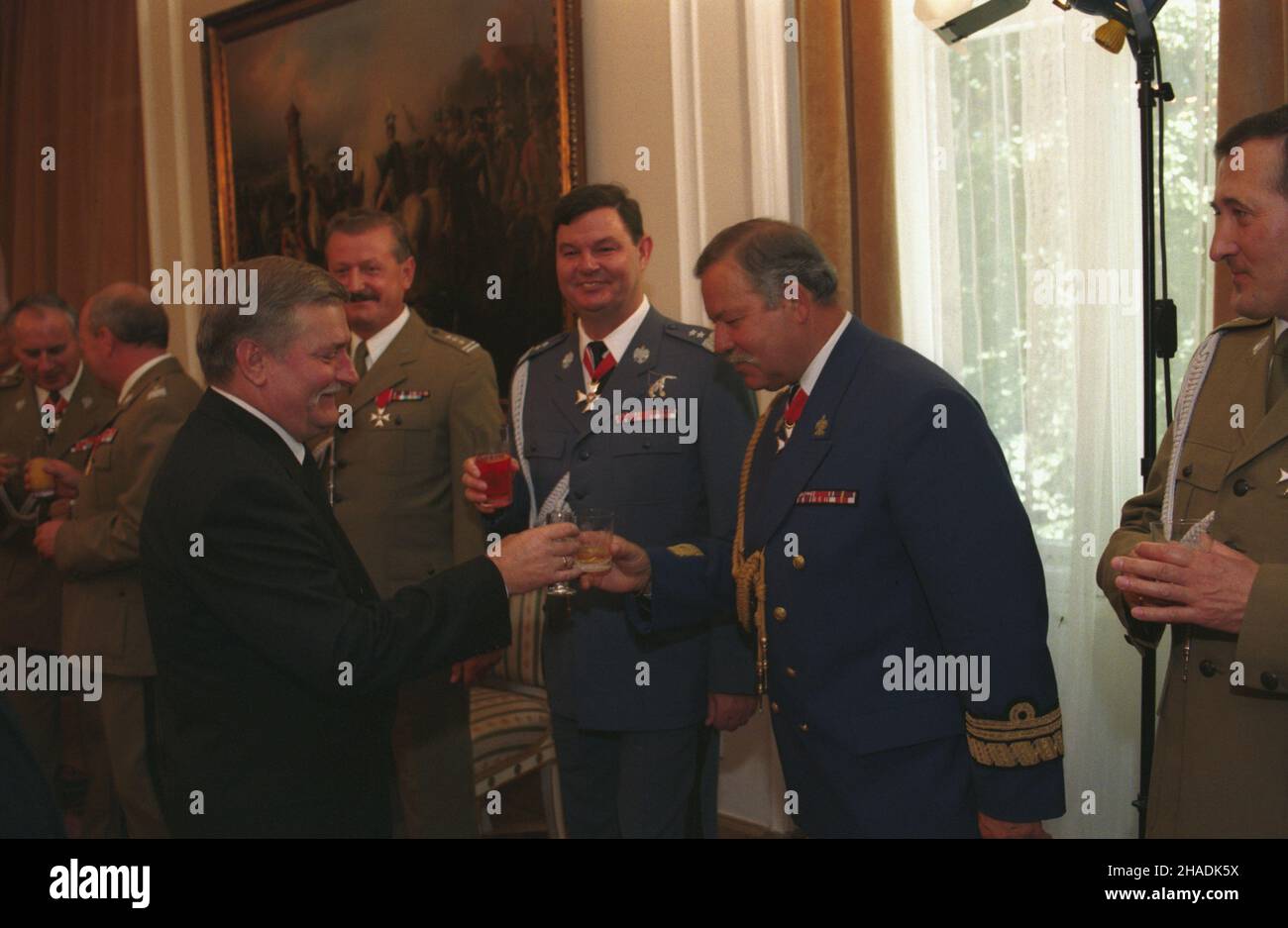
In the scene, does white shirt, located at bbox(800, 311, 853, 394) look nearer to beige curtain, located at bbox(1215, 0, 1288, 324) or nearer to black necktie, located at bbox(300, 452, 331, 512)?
black necktie, located at bbox(300, 452, 331, 512)

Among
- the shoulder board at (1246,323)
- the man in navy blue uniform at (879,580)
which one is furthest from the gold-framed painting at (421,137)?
the shoulder board at (1246,323)

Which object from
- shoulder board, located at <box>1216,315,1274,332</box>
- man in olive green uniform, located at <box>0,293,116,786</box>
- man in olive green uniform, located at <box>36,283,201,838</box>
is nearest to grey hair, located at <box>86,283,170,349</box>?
man in olive green uniform, located at <box>36,283,201,838</box>

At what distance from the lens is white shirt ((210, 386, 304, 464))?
1.94 meters

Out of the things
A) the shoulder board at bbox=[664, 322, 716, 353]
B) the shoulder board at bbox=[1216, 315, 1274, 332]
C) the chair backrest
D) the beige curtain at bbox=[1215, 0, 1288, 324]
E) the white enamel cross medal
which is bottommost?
the chair backrest

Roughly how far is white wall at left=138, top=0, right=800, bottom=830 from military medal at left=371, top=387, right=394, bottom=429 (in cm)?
108

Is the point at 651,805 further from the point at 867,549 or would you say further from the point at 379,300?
the point at 379,300

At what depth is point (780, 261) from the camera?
2.06 metres

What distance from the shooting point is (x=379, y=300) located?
314 cm

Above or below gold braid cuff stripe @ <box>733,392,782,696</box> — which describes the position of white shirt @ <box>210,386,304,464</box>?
above

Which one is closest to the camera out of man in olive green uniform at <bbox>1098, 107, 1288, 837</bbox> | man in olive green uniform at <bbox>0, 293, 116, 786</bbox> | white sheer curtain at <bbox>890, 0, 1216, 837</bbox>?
man in olive green uniform at <bbox>1098, 107, 1288, 837</bbox>

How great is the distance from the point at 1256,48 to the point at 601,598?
192cm

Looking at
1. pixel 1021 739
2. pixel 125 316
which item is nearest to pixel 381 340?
pixel 125 316

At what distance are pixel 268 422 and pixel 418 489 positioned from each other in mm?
1069

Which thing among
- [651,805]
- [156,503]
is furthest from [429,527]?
[156,503]
